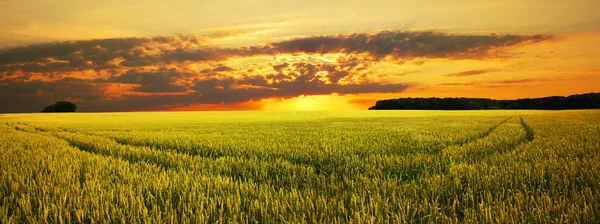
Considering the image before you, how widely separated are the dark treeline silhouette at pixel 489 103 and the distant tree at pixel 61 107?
10213 centimetres

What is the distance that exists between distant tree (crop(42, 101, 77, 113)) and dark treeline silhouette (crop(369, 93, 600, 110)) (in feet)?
335

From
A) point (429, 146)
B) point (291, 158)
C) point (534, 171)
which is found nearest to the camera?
point (534, 171)

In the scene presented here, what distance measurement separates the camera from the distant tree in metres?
112

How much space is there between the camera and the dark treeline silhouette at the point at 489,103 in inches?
4498

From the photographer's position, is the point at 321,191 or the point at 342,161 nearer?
the point at 321,191

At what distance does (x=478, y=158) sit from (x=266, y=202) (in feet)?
19.3

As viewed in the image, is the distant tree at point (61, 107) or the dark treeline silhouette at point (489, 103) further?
the dark treeline silhouette at point (489, 103)

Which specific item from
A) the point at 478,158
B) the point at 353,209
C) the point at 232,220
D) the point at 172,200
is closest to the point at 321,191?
the point at 353,209

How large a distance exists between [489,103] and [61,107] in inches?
5581

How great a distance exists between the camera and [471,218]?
346 cm

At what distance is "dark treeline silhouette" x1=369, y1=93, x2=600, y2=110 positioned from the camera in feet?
375

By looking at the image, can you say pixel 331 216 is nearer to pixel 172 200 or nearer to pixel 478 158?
pixel 172 200

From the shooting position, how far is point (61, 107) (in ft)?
374

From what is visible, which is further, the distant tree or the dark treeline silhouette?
the dark treeline silhouette
